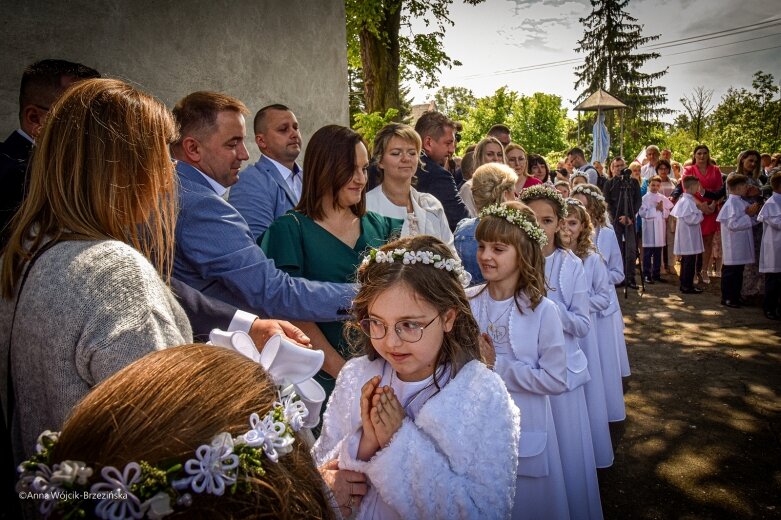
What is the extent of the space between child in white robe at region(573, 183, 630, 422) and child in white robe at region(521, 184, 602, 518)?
1.22 metres

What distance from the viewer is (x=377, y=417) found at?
6.07ft

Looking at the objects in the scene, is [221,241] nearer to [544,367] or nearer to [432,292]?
[432,292]

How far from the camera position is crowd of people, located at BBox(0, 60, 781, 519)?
1002 millimetres

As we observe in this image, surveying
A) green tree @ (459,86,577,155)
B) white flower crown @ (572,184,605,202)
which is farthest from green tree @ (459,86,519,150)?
white flower crown @ (572,184,605,202)

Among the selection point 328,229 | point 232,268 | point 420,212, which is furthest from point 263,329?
point 420,212

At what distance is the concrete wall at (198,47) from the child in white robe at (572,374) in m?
3.87

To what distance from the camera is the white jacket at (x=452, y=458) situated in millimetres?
1761

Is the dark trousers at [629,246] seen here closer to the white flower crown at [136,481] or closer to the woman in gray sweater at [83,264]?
the woman in gray sweater at [83,264]

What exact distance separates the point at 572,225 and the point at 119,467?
15.2 feet

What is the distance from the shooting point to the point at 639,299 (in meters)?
10.6

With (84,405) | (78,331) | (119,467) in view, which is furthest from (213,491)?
(78,331)

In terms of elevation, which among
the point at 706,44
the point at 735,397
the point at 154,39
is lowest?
the point at 735,397

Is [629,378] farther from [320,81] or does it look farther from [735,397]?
[320,81]

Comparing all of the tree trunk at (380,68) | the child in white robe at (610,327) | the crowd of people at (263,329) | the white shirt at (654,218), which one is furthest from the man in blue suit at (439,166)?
the white shirt at (654,218)
